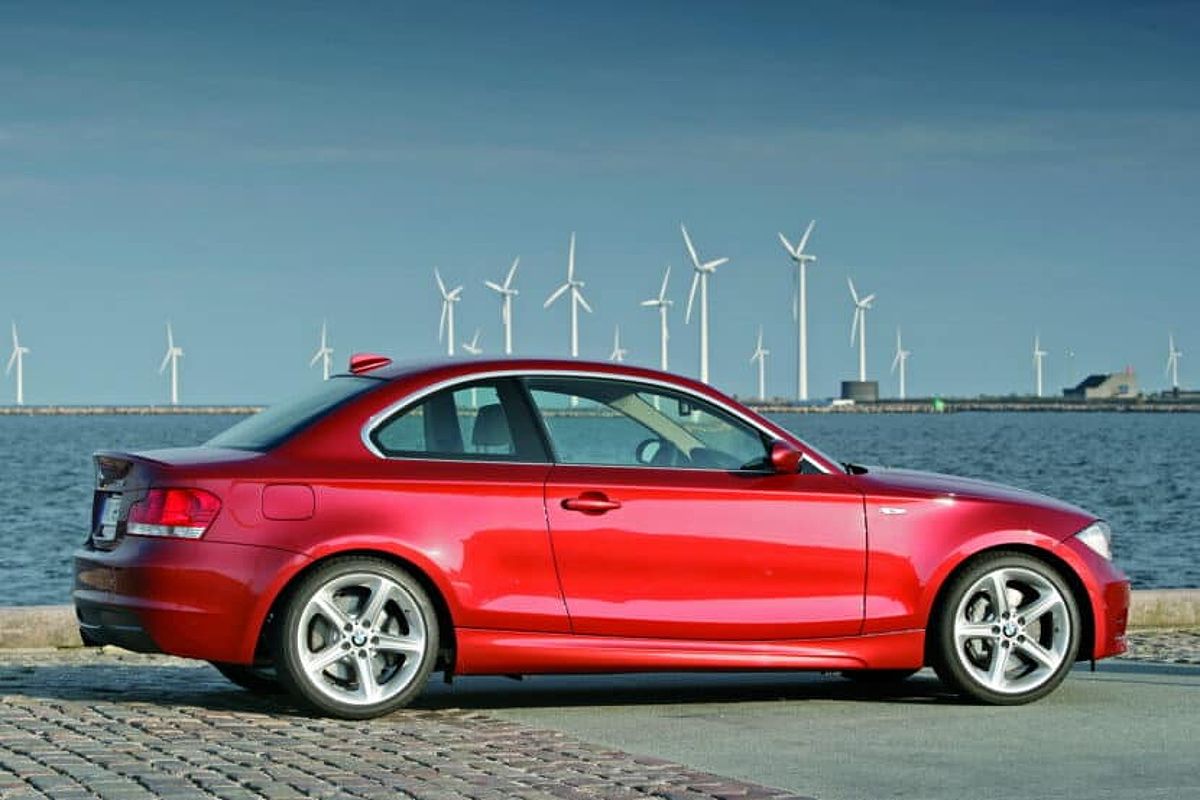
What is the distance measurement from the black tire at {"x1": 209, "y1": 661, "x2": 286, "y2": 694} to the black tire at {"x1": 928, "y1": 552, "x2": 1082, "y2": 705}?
297 centimetres

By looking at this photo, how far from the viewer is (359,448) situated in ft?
31.7

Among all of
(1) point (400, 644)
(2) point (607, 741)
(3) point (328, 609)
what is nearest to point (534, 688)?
(1) point (400, 644)

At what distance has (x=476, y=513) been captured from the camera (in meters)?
9.62

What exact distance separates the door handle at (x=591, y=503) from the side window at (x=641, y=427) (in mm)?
212

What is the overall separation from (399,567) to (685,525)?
1224 millimetres

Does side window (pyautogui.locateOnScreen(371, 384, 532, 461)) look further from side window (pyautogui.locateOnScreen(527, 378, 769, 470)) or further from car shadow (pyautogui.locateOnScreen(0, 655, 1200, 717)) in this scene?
car shadow (pyautogui.locateOnScreen(0, 655, 1200, 717))

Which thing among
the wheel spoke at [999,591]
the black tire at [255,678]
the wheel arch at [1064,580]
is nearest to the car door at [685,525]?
the wheel arch at [1064,580]

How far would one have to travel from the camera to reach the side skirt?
9648 millimetres

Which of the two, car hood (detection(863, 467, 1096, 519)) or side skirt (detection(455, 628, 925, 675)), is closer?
side skirt (detection(455, 628, 925, 675))

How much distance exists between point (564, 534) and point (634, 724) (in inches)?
32.9

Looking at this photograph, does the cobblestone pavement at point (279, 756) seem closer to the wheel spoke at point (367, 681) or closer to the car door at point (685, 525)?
the wheel spoke at point (367, 681)

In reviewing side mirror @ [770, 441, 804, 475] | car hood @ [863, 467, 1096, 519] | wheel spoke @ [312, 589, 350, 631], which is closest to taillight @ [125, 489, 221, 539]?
wheel spoke @ [312, 589, 350, 631]

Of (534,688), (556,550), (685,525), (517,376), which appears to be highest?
(517,376)

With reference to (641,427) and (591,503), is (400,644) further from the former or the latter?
(641,427)
